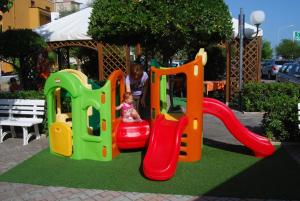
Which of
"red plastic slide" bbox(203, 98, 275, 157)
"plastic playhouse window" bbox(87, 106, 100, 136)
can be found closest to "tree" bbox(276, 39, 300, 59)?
"plastic playhouse window" bbox(87, 106, 100, 136)

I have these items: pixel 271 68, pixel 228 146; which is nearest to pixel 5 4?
pixel 228 146

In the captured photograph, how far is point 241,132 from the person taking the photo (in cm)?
686

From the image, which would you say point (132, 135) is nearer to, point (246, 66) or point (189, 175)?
point (189, 175)

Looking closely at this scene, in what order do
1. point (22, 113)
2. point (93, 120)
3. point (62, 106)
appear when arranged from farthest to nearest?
point (62, 106)
point (22, 113)
point (93, 120)

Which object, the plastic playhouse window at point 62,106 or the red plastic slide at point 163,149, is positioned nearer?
the red plastic slide at point 163,149

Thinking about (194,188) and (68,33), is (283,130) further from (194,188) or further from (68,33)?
(68,33)

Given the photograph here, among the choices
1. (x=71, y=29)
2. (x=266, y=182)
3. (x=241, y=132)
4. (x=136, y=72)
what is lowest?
(x=266, y=182)

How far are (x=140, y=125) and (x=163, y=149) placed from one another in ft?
3.05

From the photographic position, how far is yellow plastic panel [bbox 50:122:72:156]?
6.86 meters

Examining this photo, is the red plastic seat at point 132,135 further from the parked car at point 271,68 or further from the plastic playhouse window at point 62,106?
the parked car at point 271,68

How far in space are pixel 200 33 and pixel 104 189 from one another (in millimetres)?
3654

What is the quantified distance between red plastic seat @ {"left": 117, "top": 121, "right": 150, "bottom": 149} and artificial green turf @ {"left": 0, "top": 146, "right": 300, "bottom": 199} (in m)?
0.21

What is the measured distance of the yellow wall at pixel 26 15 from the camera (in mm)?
36438

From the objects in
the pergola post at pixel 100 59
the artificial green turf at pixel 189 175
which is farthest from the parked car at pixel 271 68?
the artificial green turf at pixel 189 175
